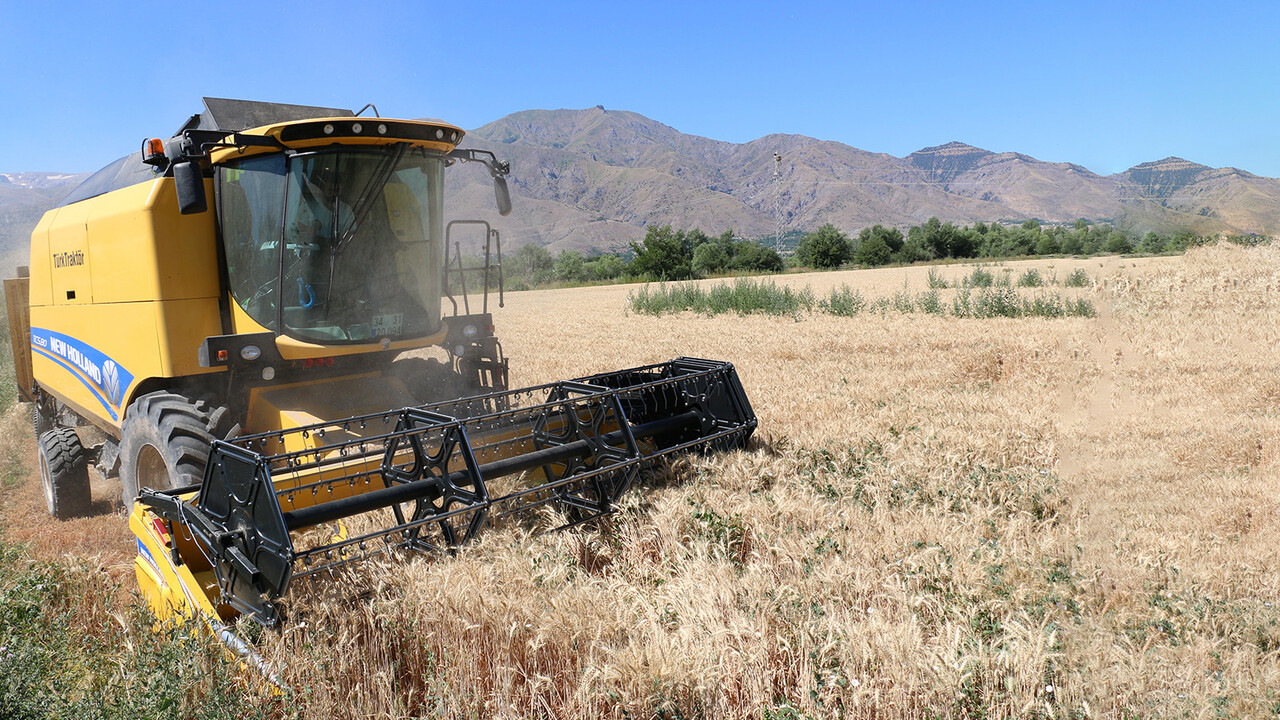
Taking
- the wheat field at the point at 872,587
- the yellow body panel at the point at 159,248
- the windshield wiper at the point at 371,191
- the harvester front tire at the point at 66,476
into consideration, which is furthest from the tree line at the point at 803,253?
the wheat field at the point at 872,587

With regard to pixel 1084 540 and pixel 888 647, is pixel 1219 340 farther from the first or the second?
pixel 888 647

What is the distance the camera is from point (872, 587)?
3.11 meters

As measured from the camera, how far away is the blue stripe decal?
541 centimetres

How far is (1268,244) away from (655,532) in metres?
16.6

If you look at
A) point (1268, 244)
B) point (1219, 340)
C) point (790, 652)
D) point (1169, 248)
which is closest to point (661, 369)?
point (790, 652)

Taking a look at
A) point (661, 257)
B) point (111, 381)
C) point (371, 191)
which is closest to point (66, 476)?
point (111, 381)

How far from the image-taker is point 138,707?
8.13 ft

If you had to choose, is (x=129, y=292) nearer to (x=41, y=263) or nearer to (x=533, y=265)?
(x=41, y=263)

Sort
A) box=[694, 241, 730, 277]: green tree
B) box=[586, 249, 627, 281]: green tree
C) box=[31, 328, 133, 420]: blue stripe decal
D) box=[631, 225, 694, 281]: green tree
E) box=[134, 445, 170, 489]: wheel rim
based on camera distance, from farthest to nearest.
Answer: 1. box=[586, 249, 627, 281]: green tree
2. box=[694, 241, 730, 277]: green tree
3. box=[631, 225, 694, 281]: green tree
4. box=[31, 328, 133, 420]: blue stripe decal
5. box=[134, 445, 170, 489]: wheel rim

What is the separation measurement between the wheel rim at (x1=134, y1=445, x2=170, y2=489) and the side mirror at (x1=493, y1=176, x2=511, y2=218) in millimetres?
2847

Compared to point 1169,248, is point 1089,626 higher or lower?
lower

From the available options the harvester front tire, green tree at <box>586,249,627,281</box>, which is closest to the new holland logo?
the harvester front tire

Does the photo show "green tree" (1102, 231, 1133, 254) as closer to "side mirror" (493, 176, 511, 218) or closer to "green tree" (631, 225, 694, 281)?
"green tree" (631, 225, 694, 281)

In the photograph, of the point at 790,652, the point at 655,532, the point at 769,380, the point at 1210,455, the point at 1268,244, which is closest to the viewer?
the point at 790,652
